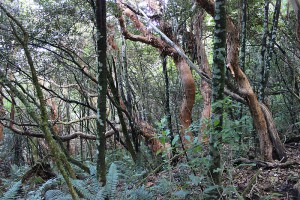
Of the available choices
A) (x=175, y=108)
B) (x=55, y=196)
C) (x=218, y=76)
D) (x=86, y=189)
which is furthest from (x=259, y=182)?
(x=55, y=196)

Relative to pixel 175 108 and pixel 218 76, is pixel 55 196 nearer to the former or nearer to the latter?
pixel 218 76

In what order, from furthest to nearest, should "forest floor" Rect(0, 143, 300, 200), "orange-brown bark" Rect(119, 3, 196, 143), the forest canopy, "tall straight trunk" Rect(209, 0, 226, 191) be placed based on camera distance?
"orange-brown bark" Rect(119, 3, 196, 143) → "forest floor" Rect(0, 143, 300, 200) → the forest canopy → "tall straight trunk" Rect(209, 0, 226, 191)

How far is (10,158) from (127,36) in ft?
24.9

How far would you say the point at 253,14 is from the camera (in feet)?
24.4

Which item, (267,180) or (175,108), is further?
(175,108)

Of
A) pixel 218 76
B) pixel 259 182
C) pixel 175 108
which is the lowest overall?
pixel 259 182

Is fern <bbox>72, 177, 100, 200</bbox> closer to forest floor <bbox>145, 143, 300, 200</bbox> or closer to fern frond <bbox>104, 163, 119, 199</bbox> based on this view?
fern frond <bbox>104, 163, 119, 199</bbox>

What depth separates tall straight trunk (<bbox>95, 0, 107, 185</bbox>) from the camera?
363cm

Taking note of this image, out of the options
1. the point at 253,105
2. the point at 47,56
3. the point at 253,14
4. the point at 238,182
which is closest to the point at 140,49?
the point at 47,56

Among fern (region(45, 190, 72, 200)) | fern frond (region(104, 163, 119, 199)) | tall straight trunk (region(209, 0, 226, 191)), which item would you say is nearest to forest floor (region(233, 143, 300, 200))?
tall straight trunk (region(209, 0, 226, 191))

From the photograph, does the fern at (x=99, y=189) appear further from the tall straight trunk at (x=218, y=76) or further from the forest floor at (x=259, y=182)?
the tall straight trunk at (x=218, y=76)

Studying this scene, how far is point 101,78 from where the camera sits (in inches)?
149

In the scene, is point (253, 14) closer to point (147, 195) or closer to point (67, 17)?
point (67, 17)

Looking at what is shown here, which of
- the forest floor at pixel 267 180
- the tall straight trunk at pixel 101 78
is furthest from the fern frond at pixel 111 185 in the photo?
the forest floor at pixel 267 180
